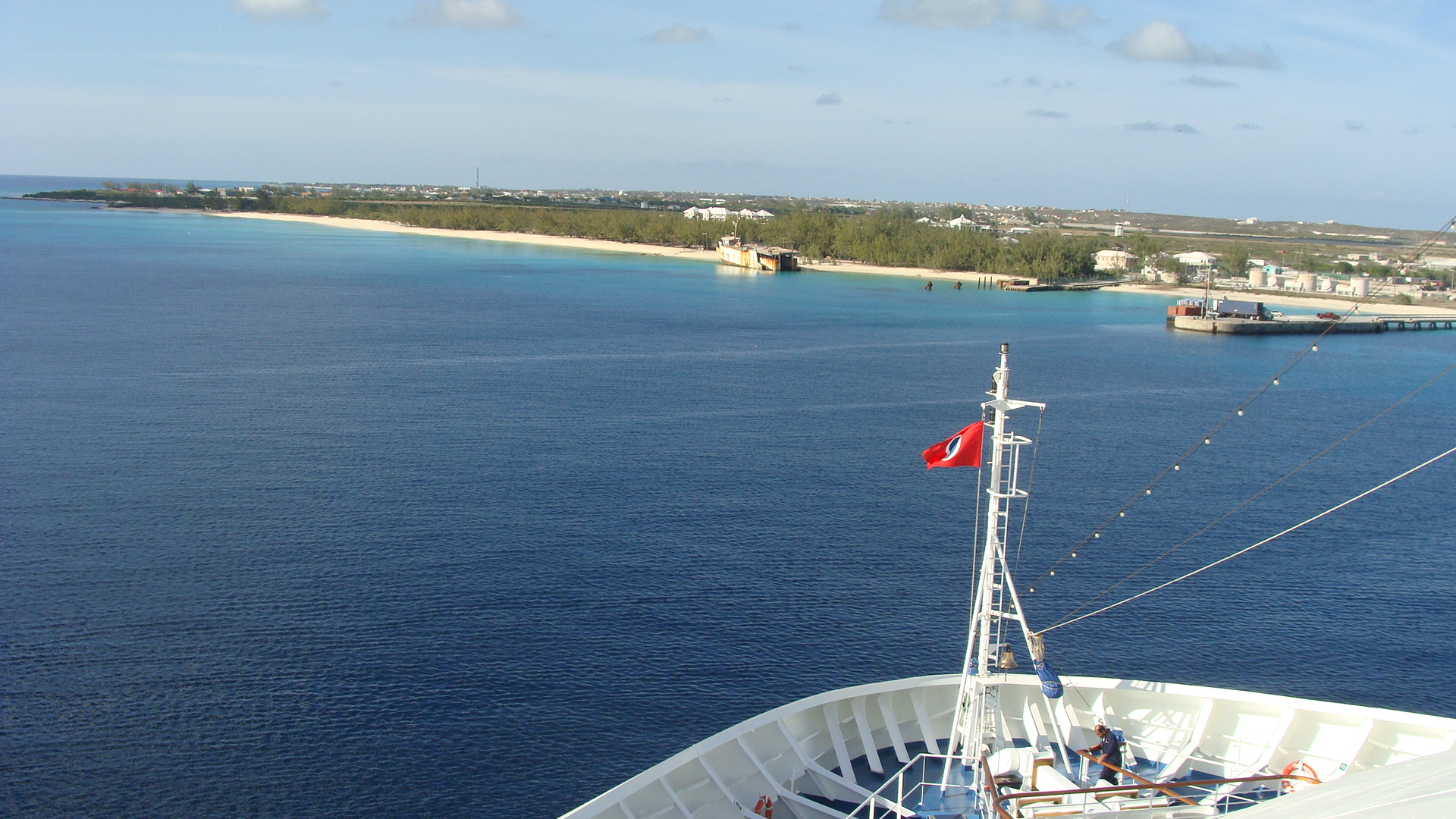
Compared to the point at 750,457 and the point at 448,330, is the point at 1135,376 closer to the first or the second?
the point at 750,457

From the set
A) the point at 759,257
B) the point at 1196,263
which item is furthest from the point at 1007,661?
the point at 1196,263

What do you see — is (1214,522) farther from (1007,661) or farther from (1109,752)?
(1007,661)

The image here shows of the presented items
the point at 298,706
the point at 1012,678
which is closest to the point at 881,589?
the point at 1012,678

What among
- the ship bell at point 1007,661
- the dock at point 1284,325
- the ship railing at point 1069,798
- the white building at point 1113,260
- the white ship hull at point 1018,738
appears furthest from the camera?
the white building at point 1113,260

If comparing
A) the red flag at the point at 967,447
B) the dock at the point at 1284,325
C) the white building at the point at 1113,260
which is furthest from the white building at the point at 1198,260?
the red flag at the point at 967,447

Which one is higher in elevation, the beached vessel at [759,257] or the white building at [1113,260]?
the white building at [1113,260]

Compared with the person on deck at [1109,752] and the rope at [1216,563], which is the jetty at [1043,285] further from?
the person on deck at [1109,752]
